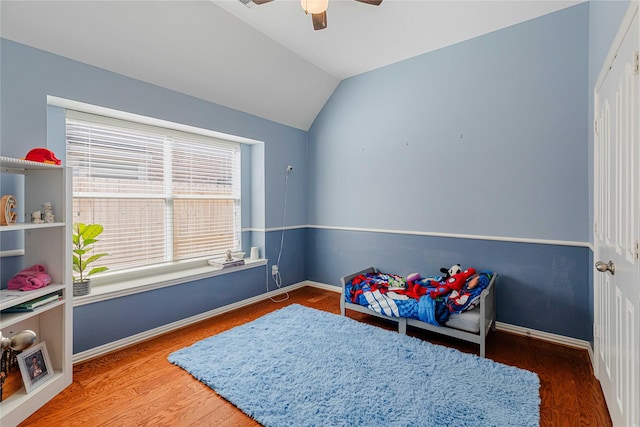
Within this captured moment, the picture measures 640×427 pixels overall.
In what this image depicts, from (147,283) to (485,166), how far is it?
3.30 m

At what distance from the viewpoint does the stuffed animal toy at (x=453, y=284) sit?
8.58 feet

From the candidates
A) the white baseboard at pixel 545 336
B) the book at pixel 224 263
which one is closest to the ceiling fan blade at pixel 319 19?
the book at pixel 224 263

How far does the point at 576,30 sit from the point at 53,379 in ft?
14.8

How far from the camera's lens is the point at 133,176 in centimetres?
287

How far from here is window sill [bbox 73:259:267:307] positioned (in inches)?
92.2

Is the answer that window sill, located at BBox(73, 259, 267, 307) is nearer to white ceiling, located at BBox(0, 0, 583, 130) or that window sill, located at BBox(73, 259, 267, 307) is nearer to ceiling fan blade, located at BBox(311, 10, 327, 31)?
white ceiling, located at BBox(0, 0, 583, 130)

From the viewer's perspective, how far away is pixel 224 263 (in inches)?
131

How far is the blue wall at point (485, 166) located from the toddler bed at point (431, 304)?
14.8 inches

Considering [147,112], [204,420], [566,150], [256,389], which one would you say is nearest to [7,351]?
[204,420]

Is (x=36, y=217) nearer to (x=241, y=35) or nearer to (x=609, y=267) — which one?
(x=241, y=35)

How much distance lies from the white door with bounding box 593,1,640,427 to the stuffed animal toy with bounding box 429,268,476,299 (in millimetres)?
876

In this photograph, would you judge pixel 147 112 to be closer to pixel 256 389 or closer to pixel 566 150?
pixel 256 389

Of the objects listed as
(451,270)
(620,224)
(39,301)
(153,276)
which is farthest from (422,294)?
(39,301)

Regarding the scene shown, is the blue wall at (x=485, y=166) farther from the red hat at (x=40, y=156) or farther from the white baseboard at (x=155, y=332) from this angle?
the red hat at (x=40, y=156)
